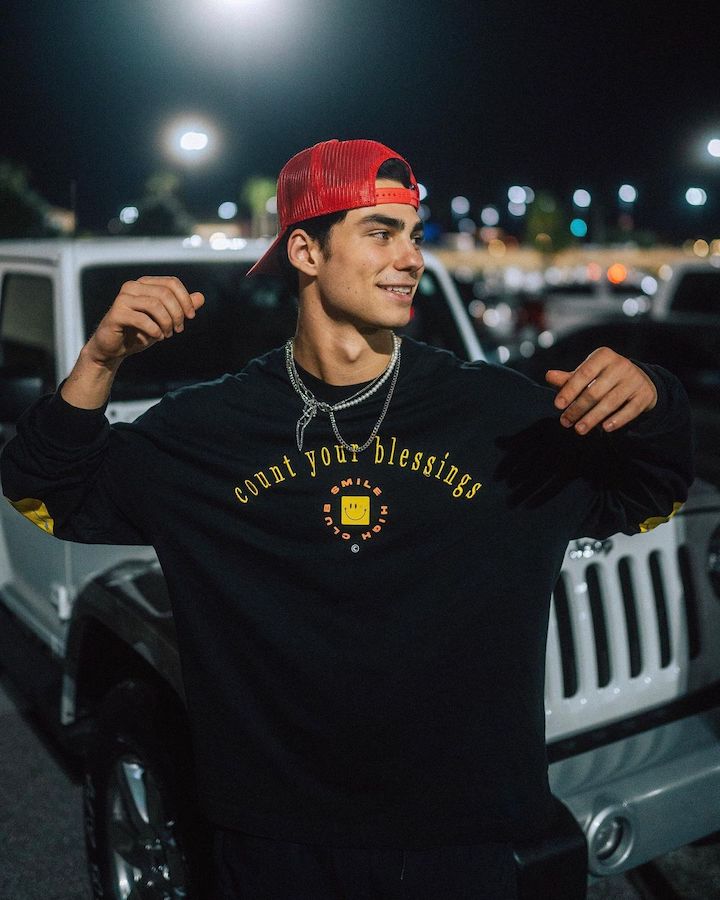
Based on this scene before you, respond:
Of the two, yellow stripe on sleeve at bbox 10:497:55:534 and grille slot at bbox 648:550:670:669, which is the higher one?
yellow stripe on sleeve at bbox 10:497:55:534

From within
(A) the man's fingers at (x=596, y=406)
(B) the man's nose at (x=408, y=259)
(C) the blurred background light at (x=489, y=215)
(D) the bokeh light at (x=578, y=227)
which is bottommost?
(A) the man's fingers at (x=596, y=406)

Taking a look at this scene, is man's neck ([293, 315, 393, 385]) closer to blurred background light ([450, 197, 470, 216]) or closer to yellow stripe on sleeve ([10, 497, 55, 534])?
yellow stripe on sleeve ([10, 497, 55, 534])

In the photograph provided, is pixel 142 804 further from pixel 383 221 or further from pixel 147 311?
pixel 383 221

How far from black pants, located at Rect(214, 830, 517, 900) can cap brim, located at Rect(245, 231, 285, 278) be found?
1197 millimetres

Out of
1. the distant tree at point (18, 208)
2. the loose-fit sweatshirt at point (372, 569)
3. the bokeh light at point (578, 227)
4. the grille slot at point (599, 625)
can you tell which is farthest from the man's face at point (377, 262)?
the bokeh light at point (578, 227)

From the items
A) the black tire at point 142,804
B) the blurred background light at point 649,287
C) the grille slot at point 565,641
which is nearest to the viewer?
the black tire at point 142,804

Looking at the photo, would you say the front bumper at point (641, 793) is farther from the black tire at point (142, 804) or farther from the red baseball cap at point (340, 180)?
the red baseball cap at point (340, 180)

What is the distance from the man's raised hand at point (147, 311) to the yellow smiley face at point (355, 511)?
0.45m

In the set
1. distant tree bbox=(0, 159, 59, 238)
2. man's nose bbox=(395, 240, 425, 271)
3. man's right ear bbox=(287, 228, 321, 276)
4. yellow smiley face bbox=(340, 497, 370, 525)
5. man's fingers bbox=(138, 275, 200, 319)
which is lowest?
yellow smiley face bbox=(340, 497, 370, 525)

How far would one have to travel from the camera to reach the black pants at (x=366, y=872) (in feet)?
6.11

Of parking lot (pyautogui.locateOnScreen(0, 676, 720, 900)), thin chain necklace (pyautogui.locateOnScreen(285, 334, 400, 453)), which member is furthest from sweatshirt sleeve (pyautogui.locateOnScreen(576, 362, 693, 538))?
parking lot (pyautogui.locateOnScreen(0, 676, 720, 900))

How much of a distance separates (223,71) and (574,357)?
30.9ft

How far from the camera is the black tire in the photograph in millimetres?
2438

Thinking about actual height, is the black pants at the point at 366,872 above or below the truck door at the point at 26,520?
below
